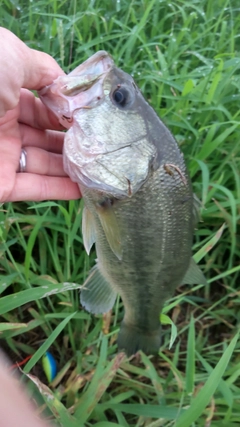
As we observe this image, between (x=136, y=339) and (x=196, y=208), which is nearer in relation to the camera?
(x=196, y=208)

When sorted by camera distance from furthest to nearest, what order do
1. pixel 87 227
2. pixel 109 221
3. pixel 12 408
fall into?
pixel 87 227 < pixel 109 221 < pixel 12 408

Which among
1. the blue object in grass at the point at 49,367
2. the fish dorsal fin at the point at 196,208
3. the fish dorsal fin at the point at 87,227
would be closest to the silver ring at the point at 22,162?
the fish dorsal fin at the point at 87,227

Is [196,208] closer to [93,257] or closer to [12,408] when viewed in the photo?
[93,257]

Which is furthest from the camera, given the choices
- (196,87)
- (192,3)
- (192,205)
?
(192,3)

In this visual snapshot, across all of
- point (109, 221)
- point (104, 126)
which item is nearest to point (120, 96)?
point (104, 126)

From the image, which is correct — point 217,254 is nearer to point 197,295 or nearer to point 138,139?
point 197,295

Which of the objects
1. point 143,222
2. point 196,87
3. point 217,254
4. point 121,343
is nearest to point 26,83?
point 143,222
